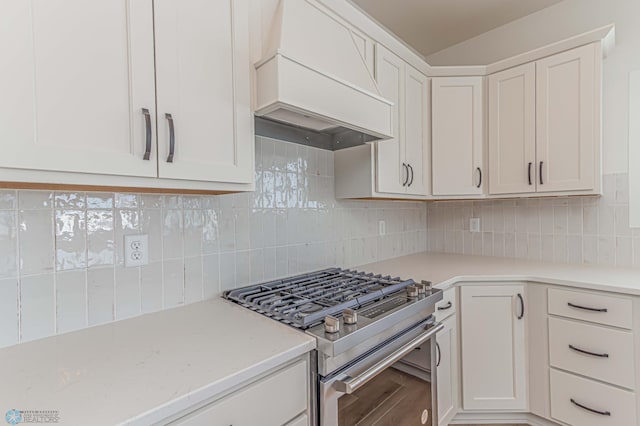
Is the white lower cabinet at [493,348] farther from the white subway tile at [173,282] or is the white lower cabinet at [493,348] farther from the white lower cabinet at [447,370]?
the white subway tile at [173,282]

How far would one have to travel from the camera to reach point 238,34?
1.16 meters

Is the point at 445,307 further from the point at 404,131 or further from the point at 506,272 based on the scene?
the point at 404,131

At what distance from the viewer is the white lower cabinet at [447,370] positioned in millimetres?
1688

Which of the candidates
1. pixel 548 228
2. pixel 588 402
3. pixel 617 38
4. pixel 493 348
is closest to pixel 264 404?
pixel 493 348

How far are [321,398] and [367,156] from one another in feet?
4.18

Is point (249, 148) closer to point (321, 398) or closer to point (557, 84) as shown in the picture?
point (321, 398)

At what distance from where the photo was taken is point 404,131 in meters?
2.05

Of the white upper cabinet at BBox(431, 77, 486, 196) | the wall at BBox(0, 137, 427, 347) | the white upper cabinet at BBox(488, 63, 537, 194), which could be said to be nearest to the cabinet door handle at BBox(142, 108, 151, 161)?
the wall at BBox(0, 137, 427, 347)

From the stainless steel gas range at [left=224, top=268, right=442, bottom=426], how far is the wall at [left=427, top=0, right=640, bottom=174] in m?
1.65

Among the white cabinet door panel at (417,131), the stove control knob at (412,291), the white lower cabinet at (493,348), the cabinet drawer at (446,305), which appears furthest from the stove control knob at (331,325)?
the white cabinet door panel at (417,131)

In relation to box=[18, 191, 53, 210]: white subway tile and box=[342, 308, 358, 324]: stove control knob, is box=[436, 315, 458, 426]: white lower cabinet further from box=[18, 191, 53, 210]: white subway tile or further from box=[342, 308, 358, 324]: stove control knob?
box=[18, 191, 53, 210]: white subway tile

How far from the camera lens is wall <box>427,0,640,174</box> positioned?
1991 millimetres

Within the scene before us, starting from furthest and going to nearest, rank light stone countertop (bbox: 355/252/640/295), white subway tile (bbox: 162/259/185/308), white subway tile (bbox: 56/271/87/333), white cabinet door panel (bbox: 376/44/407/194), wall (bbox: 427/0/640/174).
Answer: wall (bbox: 427/0/640/174) → white cabinet door panel (bbox: 376/44/407/194) → light stone countertop (bbox: 355/252/640/295) → white subway tile (bbox: 162/259/185/308) → white subway tile (bbox: 56/271/87/333)

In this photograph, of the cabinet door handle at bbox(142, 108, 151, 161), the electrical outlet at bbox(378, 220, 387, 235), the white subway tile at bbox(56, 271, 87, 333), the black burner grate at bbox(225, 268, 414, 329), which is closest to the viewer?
A: the cabinet door handle at bbox(142, 108, 151, 161)
